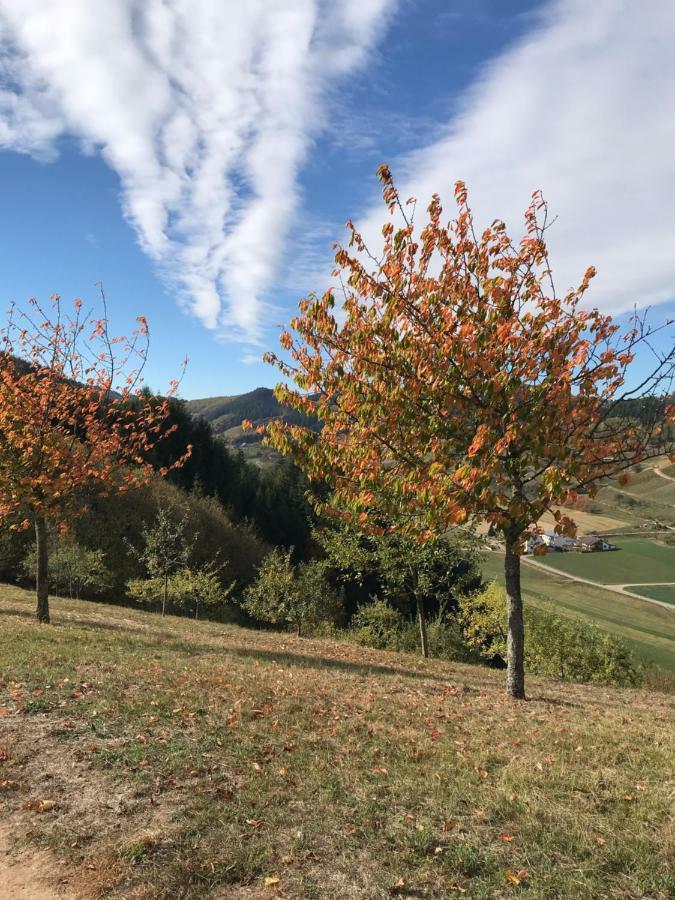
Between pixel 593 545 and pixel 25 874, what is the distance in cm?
12988

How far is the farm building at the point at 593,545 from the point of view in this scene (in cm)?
11412

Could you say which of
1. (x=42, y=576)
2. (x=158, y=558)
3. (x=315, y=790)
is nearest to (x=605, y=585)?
(x=158, y=558)

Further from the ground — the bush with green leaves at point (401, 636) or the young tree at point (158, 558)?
the young tree at point (158, 558)

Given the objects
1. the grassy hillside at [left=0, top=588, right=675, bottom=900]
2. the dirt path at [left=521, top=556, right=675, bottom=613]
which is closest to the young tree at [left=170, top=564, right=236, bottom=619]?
the grassy hillside at [left=0, top=588, right=675, bottom=900]

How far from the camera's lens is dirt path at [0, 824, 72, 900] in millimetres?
4207

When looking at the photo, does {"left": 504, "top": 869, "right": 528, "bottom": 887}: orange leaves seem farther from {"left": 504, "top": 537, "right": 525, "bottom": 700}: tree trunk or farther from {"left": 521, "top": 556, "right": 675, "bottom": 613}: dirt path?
{"left": 521, "top": 556, "right": 675, "bottom": 613}: dirt path

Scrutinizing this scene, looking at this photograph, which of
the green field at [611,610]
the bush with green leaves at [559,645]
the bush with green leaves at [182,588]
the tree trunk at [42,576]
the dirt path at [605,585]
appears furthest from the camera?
the dirt path at [605,585]

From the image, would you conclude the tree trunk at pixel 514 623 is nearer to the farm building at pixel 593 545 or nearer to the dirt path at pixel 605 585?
the dirt path at pixel 605 585

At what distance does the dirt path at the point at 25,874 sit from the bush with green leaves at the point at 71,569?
2817 centimetres

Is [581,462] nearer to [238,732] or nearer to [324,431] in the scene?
[324,431]

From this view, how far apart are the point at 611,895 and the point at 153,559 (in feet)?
103

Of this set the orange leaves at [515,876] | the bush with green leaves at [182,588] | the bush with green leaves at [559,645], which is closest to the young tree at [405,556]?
the bush with green leaves at [182,588]

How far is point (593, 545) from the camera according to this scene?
117 meters

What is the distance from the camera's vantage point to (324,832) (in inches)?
197
